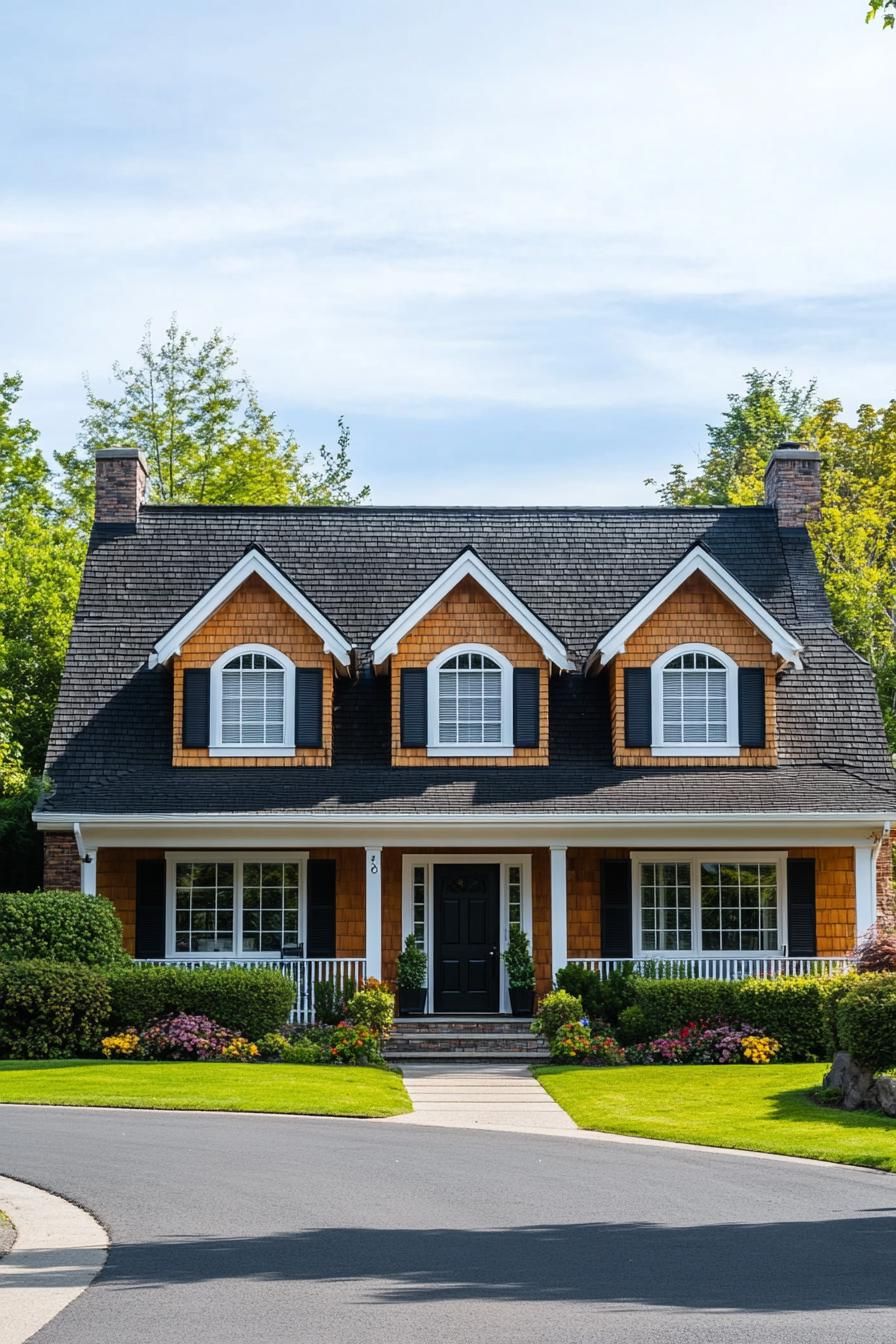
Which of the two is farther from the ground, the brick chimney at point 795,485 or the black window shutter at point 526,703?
the brick chimney at point 795,485

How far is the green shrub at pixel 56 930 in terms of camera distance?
23.5m

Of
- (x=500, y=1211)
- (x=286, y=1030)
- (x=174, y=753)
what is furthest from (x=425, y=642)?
(x=500, y=1211)

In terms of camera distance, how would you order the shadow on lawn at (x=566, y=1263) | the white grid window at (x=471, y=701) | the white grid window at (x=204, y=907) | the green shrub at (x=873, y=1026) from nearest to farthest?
the shadow on lawn at (x=566, y=1263) → the green shrub at (x=873, y=1026) → the white grid window at (x=204, y=907) → the white grid window at (x=471, y=701)

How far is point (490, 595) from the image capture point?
27.5 meters

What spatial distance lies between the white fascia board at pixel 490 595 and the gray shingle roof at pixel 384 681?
139 cm

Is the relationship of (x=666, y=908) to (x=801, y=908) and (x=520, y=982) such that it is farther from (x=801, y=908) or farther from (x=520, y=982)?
(x=520, y=982)

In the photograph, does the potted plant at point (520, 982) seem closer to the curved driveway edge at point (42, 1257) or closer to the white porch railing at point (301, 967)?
the white porch railing at point (301, 967)

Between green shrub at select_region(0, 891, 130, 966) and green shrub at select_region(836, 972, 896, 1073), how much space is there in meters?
10.6

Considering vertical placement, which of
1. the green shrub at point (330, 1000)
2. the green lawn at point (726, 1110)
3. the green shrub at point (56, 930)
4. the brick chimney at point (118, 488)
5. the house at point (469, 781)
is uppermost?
the brick chimney at point (118, 488)

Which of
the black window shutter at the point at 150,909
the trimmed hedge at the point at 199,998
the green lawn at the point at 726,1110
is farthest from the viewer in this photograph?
the black window shutter at the point at 150,909

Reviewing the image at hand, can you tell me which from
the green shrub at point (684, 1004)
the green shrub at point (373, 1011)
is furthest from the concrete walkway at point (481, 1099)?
the green shrub at point (684, 1004)

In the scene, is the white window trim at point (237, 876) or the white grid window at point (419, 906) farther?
the white grid window at point (419, 906)

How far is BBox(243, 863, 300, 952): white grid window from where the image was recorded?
1064 inches

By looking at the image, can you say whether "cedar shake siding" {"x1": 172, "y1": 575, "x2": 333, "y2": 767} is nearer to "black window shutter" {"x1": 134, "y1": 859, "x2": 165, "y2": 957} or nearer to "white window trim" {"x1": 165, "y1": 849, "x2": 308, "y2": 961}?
"white window trim" {"x1": 165, "y1": 849, "x2": 308, "y2": 961}
